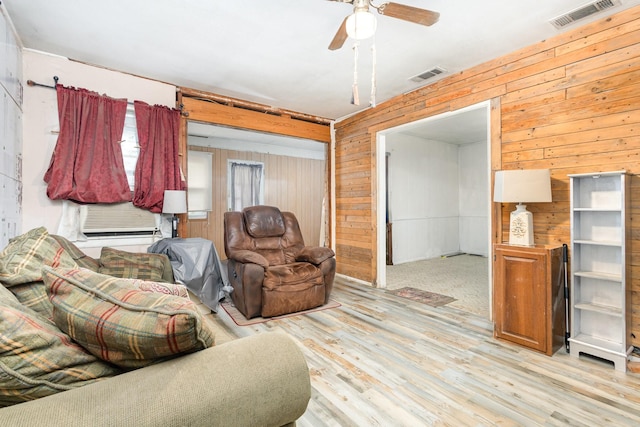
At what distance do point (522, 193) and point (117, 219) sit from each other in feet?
12.2

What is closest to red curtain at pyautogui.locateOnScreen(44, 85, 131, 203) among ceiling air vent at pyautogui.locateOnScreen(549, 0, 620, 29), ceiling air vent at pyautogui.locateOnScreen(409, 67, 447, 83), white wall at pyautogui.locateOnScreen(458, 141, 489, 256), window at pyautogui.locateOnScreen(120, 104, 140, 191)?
window at pyautogui.locateOnScreen(120, 104, 140, 191)

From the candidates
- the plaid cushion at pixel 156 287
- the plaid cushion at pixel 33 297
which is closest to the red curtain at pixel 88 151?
the plaid cushion at pixel 156 287

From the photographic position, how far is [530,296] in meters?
2.28

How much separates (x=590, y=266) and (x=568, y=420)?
127cm

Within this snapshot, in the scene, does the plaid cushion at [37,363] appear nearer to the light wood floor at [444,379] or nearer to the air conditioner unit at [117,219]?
the light wood floor at [444,379]

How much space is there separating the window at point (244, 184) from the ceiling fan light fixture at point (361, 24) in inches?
180

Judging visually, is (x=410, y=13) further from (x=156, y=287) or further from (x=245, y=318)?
(x=245, y=318)

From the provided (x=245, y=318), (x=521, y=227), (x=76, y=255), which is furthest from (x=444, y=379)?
(x=76, y=255)

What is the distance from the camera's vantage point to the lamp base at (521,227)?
2.45 m

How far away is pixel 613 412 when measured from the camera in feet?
5.25

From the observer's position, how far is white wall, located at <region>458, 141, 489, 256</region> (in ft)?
20.9

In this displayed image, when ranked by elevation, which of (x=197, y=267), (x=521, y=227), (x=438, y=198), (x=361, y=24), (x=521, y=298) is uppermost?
(x=361, y=24)

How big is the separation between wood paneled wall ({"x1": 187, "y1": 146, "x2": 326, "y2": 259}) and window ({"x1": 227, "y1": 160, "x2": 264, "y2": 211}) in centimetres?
10

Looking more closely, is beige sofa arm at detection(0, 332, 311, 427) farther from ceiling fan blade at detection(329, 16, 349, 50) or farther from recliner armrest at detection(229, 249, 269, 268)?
recliner armrest at detection(229, 249, 269, 268)
